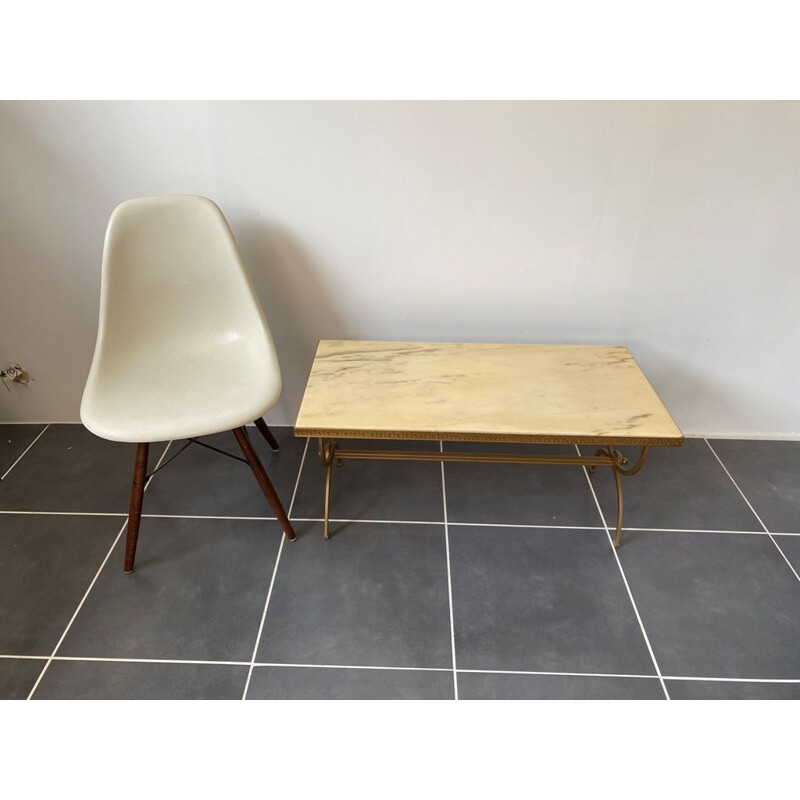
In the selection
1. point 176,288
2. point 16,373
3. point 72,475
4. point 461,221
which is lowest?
point 72,475

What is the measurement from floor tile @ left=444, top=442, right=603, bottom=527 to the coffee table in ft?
0.48

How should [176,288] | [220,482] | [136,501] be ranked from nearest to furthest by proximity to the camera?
[136,501], [176,288], [220,482]

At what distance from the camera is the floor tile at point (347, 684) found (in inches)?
52.6

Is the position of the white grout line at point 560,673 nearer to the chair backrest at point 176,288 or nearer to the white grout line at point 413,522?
the white grout line at point 413,522

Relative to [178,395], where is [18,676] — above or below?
below

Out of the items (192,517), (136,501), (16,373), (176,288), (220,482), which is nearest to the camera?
(136,501)

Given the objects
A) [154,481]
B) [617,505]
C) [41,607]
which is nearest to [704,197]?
[617,505]

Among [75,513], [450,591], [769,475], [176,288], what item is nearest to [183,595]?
[75,513]

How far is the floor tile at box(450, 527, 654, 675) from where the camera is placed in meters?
1.41

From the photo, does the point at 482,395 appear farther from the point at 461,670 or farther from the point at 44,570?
the point at 44,570

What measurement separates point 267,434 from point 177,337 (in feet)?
1.45

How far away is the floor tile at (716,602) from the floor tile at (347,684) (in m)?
0.57

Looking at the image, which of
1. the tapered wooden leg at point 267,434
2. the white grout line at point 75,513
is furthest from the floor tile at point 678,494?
the white grout line at point 75,513

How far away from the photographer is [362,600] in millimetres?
1530
